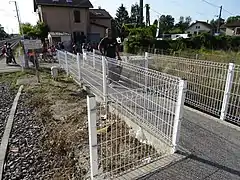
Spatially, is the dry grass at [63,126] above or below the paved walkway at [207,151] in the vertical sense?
below

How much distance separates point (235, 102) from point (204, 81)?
2.88 ft

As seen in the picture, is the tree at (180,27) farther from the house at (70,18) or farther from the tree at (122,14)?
the house at (70,18)

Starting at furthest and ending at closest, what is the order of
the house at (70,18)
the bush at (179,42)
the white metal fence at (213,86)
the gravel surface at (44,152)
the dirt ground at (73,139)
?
the house at (70,18) < the bush at (179,42) < the white metal fence at (213,86) < the gravel surface at (44,152) < the dirt ground at (73,139)

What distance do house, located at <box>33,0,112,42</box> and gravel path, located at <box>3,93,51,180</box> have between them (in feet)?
80.5

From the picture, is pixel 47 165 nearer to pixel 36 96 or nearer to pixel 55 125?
pixel 55 125

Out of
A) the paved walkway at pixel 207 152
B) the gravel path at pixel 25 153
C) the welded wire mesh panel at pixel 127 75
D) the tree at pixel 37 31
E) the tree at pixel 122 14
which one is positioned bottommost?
the gravel path at pixel 25 153

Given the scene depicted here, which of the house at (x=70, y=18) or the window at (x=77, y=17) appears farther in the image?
the window at (x=77, y=17)

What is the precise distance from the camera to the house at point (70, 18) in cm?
2698

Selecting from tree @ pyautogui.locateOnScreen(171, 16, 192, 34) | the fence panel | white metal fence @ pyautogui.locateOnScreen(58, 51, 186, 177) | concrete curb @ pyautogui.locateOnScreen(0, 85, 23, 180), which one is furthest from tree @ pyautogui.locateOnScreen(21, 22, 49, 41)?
tree @ pyautogui.locateOnScreen(171, 16, 192, 34)

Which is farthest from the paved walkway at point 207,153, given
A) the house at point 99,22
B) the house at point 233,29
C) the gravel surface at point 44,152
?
the house at point 233,29

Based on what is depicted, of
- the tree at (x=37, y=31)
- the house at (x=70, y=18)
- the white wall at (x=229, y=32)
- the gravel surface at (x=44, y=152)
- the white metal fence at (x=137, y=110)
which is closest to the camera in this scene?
the white metal fence at (x=137, y=110)

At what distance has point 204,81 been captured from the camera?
4797mm

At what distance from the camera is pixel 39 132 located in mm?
5125

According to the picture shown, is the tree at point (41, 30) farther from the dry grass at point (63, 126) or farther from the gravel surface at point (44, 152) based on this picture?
the gravel surface at point (44, 152)
